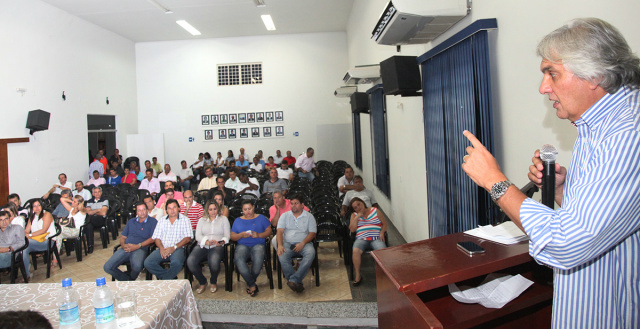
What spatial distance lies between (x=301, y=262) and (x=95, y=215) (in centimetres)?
463

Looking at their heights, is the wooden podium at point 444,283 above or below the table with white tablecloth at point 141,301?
above

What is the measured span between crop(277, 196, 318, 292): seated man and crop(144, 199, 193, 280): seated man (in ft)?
4.23

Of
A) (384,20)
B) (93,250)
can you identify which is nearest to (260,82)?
(93,250)

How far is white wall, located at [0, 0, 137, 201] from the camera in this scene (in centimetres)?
945

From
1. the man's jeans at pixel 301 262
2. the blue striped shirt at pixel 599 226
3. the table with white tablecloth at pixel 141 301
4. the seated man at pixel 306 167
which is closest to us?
the blue striped shirt at pixel 599 226

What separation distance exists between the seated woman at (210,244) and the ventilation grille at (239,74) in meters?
11.0

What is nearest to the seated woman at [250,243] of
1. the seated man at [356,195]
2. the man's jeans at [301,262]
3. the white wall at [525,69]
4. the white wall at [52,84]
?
the man's jeans at [301,262]

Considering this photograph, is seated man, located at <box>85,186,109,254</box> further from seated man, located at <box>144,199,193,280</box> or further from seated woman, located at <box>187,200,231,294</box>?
seated woman, located at <box>187,200,231,294</box>

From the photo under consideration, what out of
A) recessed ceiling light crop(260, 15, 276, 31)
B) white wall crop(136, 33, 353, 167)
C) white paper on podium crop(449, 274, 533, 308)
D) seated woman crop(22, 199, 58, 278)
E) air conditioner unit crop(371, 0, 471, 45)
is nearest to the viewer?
white paper on podium crop(449, 274, 533, 308)

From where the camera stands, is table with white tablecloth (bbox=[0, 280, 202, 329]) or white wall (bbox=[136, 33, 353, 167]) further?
white wall (bbox=[136, 33, 353, 167])

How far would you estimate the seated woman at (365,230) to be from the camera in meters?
4.97

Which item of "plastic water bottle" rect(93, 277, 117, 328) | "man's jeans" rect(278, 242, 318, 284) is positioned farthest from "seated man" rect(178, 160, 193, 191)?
"plastic water bottle" rect(93, 277, 117, 328)

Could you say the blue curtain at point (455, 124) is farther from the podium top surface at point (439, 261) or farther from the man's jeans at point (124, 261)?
the man's jeans at point (124, 261)

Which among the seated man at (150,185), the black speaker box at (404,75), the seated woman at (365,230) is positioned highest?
the black speaker box at (404,75)
